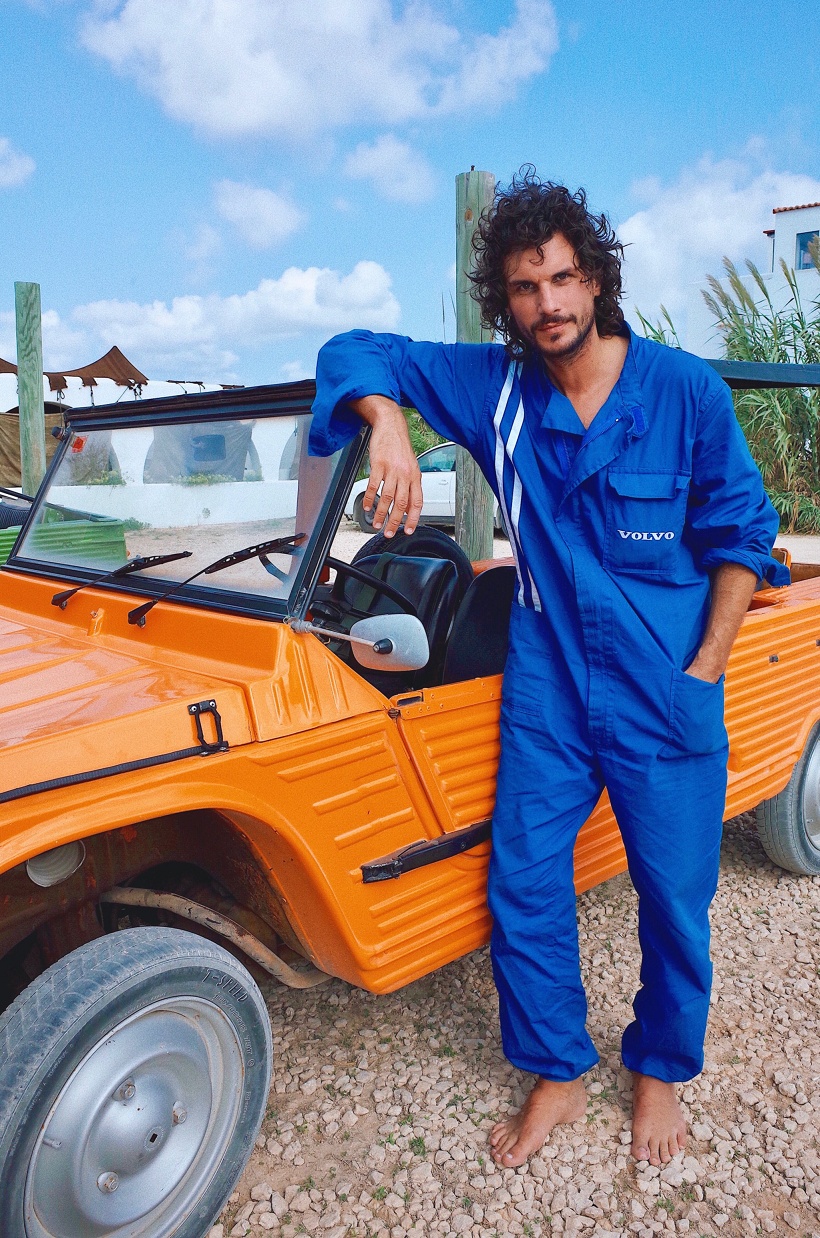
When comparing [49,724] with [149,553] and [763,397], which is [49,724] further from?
[763,397]

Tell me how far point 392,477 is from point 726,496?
0.80m

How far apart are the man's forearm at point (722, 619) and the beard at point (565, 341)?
0.64 m

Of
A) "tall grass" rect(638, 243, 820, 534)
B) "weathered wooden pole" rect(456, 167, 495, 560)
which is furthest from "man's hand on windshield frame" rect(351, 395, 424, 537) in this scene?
"tall grass" rect(638, 243, 820, 534)

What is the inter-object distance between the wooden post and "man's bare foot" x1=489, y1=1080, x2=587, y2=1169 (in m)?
6.59

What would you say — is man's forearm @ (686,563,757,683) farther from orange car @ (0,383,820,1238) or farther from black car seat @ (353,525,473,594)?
black car seat @ (353,525,473,594)

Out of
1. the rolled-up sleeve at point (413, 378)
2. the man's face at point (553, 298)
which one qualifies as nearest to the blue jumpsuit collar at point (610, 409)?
the man's face at point (553, 298)

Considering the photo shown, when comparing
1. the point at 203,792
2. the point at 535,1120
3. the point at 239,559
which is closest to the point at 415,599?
the point at 239,559

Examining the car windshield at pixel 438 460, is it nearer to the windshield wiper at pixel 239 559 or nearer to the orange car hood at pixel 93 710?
the windshield wiper at pixel 239 559

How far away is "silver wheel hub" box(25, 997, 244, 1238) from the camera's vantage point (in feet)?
5.71

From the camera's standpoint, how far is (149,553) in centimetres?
263

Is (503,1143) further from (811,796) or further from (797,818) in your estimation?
(811,796)

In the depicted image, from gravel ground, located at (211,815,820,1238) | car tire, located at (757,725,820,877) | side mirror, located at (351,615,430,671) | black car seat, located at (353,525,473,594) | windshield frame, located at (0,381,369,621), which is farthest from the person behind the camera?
car tire, located at (757,725,820,877)

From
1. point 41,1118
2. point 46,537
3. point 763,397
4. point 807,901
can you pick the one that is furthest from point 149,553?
point 763,397

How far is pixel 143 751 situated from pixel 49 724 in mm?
190
